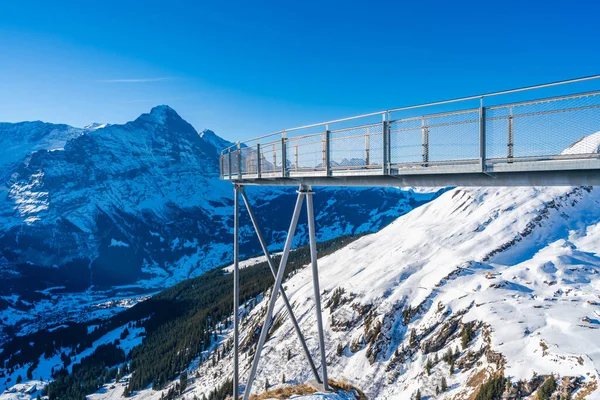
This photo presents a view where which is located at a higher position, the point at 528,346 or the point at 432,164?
the point at 432,164

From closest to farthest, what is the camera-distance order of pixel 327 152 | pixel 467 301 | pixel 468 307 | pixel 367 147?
pixel 367 147, pixel 327 152, pixel 468 307, pixel 467 301

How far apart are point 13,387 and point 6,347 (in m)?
70.4

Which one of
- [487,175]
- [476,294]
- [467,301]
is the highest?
[487,175]

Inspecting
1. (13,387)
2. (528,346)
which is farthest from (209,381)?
(13,387)

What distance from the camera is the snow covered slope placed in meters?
56.4

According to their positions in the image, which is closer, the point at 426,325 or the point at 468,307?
the point at 468,307

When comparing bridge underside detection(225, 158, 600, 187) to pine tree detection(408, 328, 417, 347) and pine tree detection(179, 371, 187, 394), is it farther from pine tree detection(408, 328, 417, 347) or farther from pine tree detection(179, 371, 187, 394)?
pine tree detection(179, 371, 187, 394)

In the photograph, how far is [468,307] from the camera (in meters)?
73.9

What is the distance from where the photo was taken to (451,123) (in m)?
11.9

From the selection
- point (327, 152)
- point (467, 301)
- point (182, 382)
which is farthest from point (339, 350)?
point (327, 152)

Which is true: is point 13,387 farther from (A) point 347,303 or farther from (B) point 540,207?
(B) point 540,207

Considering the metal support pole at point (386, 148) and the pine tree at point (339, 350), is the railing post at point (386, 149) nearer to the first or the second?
the metal support pole at point (386, 148)

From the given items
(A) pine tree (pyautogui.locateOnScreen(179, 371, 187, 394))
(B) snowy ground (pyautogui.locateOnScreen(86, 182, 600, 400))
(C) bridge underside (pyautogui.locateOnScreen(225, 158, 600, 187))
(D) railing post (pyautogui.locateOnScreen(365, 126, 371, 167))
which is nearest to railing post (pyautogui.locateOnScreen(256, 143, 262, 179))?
(C) bridge underside (pyautogui.locateOnScreen(225, 158, 600, 187))

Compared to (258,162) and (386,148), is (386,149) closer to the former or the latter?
(386,148)
